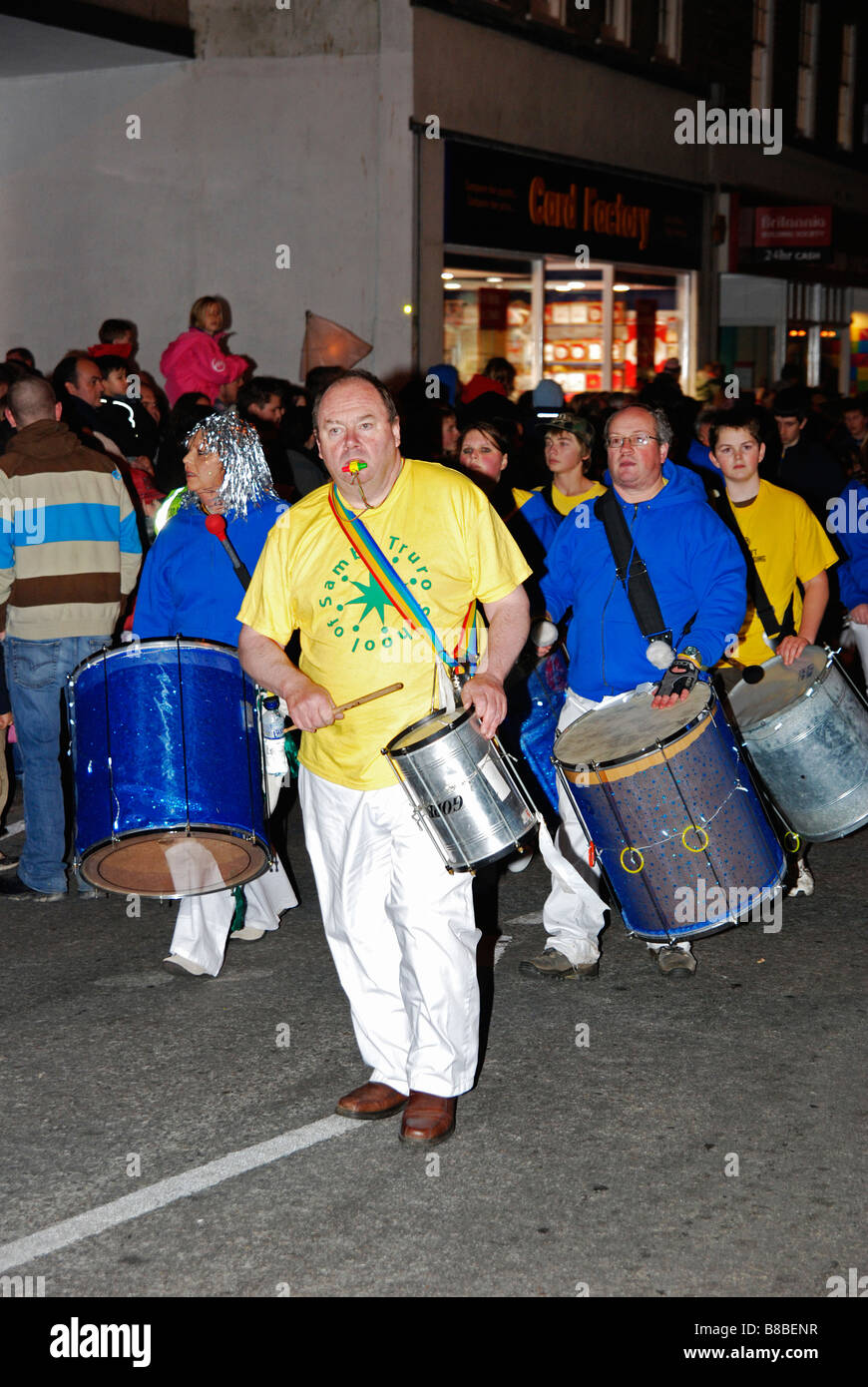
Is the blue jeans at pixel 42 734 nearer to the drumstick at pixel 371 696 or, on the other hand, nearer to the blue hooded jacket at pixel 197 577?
the blue hooded jacket at pixel 197 577

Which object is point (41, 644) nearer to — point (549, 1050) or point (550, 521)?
point (550, 521)

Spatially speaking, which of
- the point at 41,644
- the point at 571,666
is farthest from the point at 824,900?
the point at 41,644

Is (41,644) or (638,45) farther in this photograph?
(638,45)

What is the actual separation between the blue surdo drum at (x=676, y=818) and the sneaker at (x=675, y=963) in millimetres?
805

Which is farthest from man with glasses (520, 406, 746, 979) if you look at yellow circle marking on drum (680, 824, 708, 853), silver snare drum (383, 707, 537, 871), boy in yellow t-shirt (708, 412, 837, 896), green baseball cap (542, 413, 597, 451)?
green baseball cap (542, 413, 597, 451)

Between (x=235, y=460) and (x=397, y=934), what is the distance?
221 cm

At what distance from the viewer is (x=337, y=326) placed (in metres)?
15.1

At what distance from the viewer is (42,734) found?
274 inches

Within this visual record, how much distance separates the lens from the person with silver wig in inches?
232

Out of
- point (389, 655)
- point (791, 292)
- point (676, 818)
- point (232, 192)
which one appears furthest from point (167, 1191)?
point (791, 292)

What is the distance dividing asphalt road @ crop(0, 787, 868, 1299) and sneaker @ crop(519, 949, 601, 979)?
0.21 ft

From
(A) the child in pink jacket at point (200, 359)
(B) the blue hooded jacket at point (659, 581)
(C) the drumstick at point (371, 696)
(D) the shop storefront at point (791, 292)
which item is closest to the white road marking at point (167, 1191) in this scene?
(C) the drumstick at point (371, 696)

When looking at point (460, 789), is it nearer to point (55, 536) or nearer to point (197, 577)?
point (197, 577)

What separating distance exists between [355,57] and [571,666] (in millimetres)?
10883
